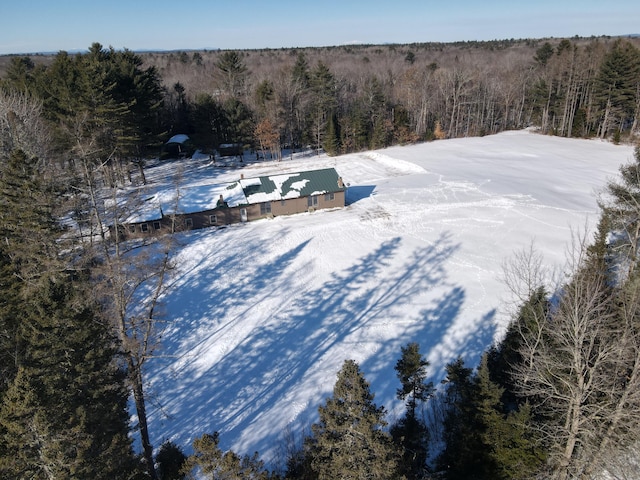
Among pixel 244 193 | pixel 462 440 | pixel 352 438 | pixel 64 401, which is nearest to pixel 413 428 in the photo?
pixel 462 440

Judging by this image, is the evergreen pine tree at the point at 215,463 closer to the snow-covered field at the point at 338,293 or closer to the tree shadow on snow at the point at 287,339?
the snow-covered field at the point at 338,293

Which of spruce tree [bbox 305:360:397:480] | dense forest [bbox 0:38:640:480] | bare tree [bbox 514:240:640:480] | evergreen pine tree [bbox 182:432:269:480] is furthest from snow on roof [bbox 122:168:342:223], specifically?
spruce tree [bbox 305:360:397:480]

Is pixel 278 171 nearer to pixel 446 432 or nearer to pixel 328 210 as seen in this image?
pixel 328 210

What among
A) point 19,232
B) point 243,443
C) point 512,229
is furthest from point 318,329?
point 512,229

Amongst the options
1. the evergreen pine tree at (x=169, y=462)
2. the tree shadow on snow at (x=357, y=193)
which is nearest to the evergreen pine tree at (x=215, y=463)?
the evergreen pine tree at (x=169, y=462)

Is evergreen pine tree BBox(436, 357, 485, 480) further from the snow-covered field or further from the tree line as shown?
the tree line

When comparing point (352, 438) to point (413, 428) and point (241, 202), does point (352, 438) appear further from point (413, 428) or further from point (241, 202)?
point (241, 202)
